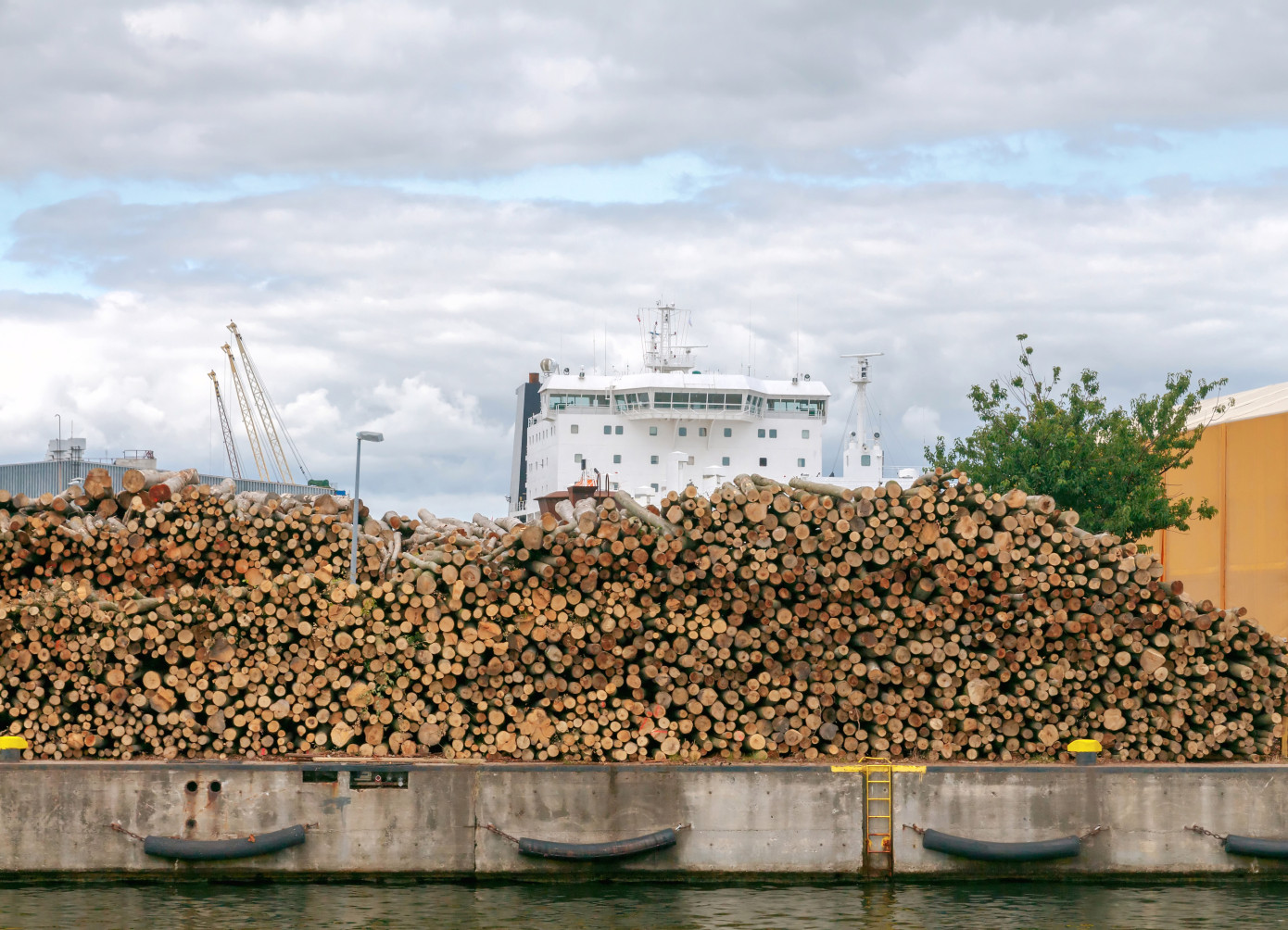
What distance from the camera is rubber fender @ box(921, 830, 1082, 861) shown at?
13.7 m

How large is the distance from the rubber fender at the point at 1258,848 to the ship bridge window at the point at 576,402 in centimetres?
3770

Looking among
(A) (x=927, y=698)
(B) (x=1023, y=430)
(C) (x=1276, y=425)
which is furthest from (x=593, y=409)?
(A) (x=927, y=698)

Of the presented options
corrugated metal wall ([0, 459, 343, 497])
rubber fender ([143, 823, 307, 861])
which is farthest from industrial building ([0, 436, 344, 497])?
rubber fender ([143, 823, 307, 861])

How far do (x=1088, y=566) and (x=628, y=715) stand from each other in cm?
514

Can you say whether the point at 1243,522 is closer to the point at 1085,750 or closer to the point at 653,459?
the point at 1085,750

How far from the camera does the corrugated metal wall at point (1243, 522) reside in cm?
2480

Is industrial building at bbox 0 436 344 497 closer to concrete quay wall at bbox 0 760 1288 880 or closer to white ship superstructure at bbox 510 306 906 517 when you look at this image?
white ship superstructure at bbox 510 306 906 517

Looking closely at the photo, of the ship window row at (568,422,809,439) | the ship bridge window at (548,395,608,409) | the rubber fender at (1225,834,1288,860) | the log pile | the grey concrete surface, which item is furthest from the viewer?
the ship bridge window at (548,395,608,409)

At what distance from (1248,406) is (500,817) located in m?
A: 21.5

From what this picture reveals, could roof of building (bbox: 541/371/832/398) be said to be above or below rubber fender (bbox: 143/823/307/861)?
above

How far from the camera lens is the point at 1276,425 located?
984 inches

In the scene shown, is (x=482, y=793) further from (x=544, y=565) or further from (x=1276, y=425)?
(x=1276, y=425)

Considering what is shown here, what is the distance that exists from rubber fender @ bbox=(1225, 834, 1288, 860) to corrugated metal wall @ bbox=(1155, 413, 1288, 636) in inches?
438

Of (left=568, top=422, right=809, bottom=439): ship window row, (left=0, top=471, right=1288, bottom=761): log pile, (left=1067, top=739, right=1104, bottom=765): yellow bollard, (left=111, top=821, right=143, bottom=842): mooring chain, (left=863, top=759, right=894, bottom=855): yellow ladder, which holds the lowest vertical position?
(left=111, top=821, right=143, bottom=842): mooring chain
